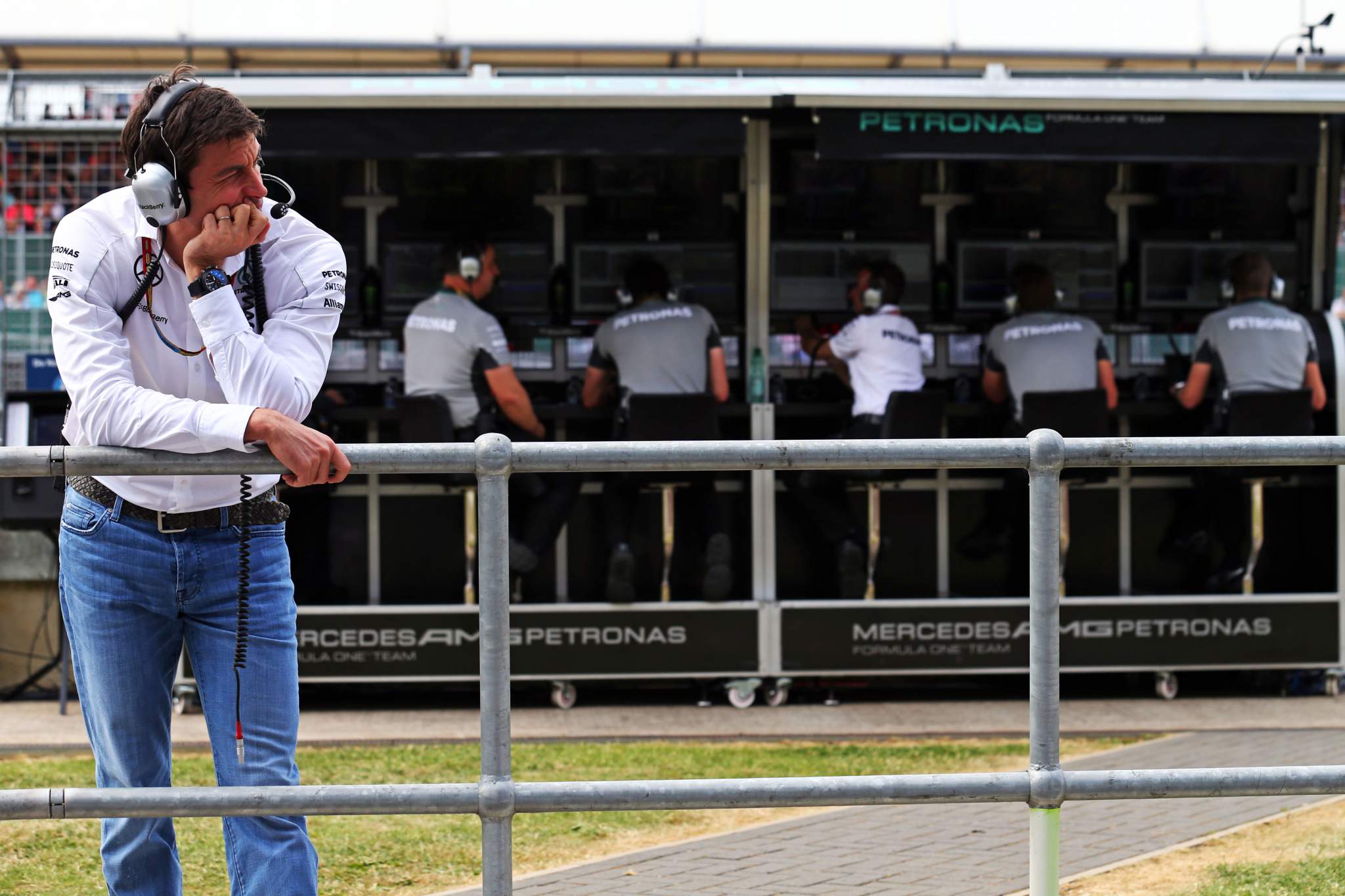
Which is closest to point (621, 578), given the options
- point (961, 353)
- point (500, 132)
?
point (500, 132)

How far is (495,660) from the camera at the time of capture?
2689 mm

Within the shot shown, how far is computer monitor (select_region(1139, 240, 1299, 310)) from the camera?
27.3 feet

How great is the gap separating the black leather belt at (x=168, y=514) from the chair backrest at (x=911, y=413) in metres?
4.60

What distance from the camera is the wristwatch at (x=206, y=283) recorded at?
2.62 metres

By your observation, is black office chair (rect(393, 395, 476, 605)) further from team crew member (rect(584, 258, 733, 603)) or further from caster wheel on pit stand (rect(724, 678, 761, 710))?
caster wheel on pit stand (rect(724, 678, 761, 710))

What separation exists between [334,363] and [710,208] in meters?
2.06

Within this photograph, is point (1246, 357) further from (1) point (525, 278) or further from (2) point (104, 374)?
(2) point (104, 374)

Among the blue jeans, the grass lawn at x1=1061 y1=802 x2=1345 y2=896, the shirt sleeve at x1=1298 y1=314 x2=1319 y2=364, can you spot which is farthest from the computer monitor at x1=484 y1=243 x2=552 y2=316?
the blue jeans

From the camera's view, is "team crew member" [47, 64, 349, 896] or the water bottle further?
the water bottle

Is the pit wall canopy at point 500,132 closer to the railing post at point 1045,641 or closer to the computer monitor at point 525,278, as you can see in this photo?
the computer monitor at point 525,278

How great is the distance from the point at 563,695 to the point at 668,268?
2287 millimetres

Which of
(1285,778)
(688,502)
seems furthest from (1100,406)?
(1285,778)

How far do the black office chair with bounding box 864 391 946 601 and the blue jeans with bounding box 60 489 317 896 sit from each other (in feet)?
14.9

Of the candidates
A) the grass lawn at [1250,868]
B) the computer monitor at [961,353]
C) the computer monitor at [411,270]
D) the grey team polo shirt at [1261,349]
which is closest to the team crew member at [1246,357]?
the grey team polo shirt at [1261,349]
